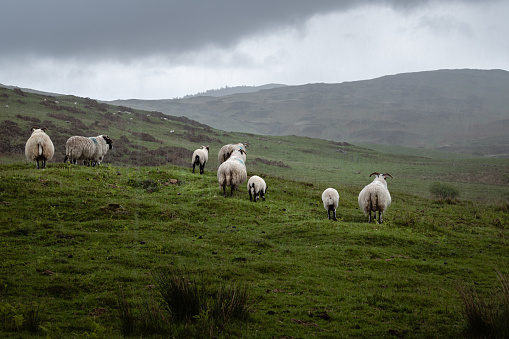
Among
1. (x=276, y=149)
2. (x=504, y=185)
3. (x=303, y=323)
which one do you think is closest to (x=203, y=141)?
(x=276, y=149)

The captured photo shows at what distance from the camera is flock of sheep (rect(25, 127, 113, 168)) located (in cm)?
1989

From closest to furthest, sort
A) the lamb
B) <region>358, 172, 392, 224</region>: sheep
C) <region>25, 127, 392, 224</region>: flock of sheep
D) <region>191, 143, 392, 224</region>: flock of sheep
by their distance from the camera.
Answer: <region>358, 172, 392, 224</region>: sheep
<region>191, 143, 392, 224</region>: flock of sheep
<region>25, 127, 392, 224</region>: flock of sheep
the lamb

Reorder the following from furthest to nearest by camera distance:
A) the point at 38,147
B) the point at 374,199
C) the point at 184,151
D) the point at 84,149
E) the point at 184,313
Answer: the point at 184,151 < the point at 84,149 < the point at 38,147 < the point at 374,199 < the point at 184,313

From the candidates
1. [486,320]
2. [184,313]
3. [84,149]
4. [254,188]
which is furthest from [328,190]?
[84,149]

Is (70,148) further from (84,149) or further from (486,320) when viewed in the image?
(486,320)

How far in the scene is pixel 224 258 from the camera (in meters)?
11.0

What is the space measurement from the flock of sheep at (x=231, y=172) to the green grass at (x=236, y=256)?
0.81 meters

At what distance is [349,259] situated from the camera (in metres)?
11.6

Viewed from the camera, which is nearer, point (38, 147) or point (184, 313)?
point (184, 313)

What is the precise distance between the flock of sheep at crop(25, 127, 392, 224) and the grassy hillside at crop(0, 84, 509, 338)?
31.2 inches

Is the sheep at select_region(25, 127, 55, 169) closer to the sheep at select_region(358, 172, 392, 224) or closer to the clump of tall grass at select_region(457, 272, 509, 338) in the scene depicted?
the sheep at select_region(358, 172, 392, 224)

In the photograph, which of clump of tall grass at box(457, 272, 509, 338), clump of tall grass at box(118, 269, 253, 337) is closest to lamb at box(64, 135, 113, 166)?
clump of tall grass at box(118, 269, 253, 337)

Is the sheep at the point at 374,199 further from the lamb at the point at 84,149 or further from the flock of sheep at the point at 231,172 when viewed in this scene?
the lamb at the point at 84,149

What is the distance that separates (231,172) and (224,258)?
346 inches
